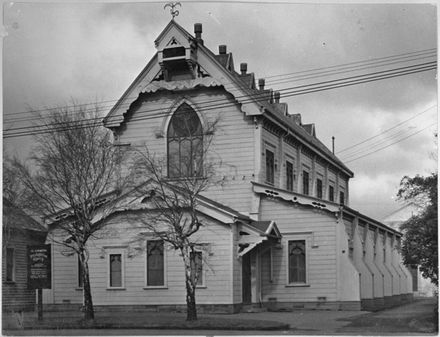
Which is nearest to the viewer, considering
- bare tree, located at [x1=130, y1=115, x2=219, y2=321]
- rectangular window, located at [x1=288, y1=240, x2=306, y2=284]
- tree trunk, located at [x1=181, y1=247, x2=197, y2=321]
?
tree trunk, located at [x1=181, y1=247, x2=197, y2=321]

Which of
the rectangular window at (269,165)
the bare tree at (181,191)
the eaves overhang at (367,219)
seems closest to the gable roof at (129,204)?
the bare tree at (181,191)

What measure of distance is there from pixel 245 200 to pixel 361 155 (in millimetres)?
2476

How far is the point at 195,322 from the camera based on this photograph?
1727cm

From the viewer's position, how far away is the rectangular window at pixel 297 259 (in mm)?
18297

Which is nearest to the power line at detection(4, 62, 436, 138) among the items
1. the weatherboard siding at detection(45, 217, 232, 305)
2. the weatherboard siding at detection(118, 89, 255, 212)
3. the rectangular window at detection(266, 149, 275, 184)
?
the weatherboard siding at detection(118, 89, 255, 212)

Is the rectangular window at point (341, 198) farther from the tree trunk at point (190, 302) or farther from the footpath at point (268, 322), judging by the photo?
the tree trunk at point (190, 302)

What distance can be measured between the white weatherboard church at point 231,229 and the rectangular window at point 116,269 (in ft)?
Result: 0.06

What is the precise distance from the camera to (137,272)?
60.5ft

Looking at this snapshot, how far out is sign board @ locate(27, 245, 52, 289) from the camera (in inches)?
698

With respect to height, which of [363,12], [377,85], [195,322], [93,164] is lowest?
[195,322]

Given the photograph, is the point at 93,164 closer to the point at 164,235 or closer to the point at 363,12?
the point at 164,235

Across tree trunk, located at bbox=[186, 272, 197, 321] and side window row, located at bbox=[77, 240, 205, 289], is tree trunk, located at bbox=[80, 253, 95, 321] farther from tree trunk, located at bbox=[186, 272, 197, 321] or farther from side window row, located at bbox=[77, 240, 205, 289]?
tree trunk, located at bbox=[186, 272, 197, 321]

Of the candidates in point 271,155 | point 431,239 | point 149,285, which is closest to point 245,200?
point 271,155

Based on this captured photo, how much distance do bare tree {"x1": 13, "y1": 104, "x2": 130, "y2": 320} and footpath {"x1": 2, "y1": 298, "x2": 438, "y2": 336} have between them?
0.51 metres
